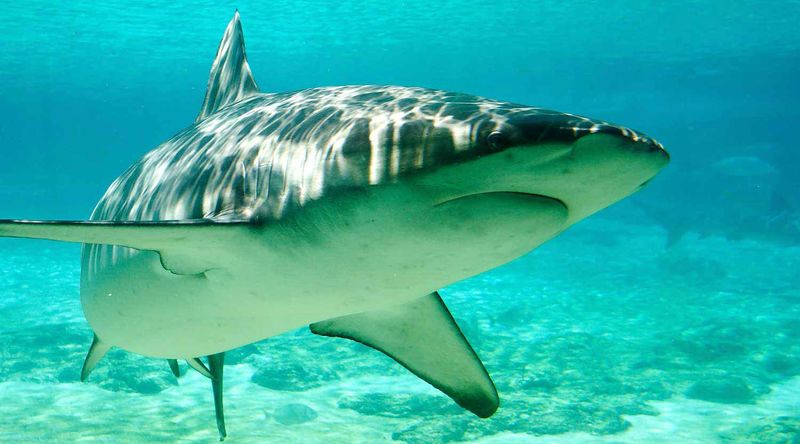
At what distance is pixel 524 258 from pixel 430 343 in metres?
23.2

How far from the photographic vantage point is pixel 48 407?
25.1 feet

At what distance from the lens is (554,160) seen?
1.81 meters

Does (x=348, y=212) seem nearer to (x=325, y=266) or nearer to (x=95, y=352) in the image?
(x=325, y=266)

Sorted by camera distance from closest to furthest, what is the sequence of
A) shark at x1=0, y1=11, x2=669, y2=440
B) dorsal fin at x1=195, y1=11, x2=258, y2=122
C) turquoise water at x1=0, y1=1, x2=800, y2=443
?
shark at x1=0, y1=11, x2=669, y2=440
dorsal fin at x1=195, y1=11, x2=258, y2=122
turquoise water at x1=0, y1=1, x2=800, y2=443

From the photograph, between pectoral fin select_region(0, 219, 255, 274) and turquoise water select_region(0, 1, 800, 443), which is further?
turquoise water select_region(0, 1, 800, 443)

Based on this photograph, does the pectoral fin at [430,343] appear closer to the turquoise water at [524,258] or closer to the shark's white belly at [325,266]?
the shark's white belly at [325,266]

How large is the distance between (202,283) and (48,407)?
6.45 m

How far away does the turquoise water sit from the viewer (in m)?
8.08

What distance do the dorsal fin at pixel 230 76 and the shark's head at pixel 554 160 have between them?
302cm

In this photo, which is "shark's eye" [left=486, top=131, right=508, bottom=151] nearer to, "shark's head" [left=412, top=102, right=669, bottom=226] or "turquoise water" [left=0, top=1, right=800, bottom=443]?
"shark's head" [left=412, top=102, right=669, bottom=226]

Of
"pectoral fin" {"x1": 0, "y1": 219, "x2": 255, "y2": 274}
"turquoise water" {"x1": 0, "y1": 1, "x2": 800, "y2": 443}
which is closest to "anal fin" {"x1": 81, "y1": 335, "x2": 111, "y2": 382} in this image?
"turquoise water" {"x1": 0, "y1": 1, "x2": 800, "y2": 443}

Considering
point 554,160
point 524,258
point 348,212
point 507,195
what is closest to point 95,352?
point 348,212

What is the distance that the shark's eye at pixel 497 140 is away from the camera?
1.85 m

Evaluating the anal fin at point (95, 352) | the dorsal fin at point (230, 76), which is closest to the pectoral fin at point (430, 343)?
the anal fin at point (95, 352)
